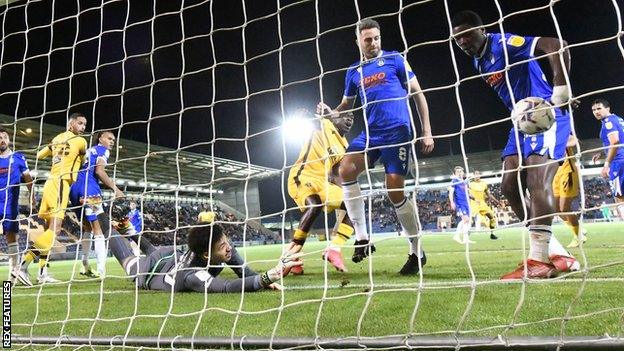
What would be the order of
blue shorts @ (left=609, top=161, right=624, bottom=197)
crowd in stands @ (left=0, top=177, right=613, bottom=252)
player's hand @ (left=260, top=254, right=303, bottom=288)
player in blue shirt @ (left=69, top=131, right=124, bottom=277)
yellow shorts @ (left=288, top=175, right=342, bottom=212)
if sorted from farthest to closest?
crowd in stands @ (left=0, top=177, right=613, bottom=252) → blue shorts @ (left=609, top=161, right=624, bottom=197) → player in blue shirt @ (left=69, top=131, right=124, bottom=277) → yellow shorts @ (left=288, top=175, right=342, bottom=212) → player's hand @ (left=260, top=254, right=303, bottom=288)

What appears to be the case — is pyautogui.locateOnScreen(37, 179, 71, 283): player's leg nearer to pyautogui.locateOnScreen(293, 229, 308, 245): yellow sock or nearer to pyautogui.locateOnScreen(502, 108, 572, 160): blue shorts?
pyautogui.locateOnScreen(293, 229, 308, 245): yellow sock

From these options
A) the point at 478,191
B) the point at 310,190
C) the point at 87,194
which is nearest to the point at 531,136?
the point at 310,190

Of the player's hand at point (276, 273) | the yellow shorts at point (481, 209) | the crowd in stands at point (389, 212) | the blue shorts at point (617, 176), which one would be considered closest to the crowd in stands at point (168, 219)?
the crowd in stands at point (389, 212)

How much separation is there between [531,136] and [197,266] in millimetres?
2622

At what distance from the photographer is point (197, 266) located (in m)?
3.61

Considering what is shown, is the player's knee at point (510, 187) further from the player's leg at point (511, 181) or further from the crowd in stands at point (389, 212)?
the crowd in stands at point (389, 212)

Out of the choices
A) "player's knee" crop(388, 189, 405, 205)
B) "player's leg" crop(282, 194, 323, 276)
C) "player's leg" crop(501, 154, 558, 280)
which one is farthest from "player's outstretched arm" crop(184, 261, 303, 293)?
"player's leg" crop(501, 154, 558, 280)

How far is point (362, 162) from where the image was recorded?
14.1ft

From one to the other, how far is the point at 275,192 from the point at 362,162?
33840 millimetres

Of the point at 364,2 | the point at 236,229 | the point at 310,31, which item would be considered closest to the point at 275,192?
the point at 236,229

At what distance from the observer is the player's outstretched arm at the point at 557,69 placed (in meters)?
2.49

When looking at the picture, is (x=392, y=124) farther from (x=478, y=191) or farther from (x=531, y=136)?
(x=478, y=191)

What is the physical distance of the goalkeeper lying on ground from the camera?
123 inches

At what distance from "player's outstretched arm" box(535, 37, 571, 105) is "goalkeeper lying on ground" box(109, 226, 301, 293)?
179 centimetres
